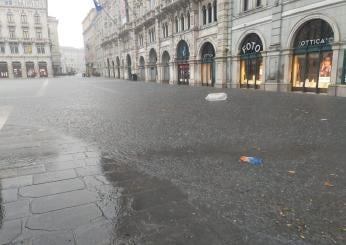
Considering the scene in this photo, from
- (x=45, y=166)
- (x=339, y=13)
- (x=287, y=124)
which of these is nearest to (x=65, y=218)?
(x=45, y=166)

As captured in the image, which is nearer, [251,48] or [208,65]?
[251,48]

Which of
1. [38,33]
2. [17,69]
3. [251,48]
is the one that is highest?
[38,33]

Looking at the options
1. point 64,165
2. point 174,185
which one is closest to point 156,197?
point 174,185

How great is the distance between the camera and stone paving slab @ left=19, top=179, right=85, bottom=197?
3.87 m

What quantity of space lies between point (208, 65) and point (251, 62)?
19.0 ft

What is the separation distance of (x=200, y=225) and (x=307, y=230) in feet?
3.72

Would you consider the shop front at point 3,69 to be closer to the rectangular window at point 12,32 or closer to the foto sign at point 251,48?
the rectangular window at point 12,32

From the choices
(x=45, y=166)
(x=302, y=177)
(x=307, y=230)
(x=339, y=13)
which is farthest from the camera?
(x=339, y=13)

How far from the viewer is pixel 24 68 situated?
73.8 meters

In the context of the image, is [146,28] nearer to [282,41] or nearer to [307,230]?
[282,41]

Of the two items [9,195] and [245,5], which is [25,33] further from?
[9,195]

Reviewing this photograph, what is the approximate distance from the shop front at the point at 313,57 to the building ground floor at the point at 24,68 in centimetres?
7466

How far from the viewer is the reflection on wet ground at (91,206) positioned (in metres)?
2.83

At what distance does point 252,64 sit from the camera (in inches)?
829
